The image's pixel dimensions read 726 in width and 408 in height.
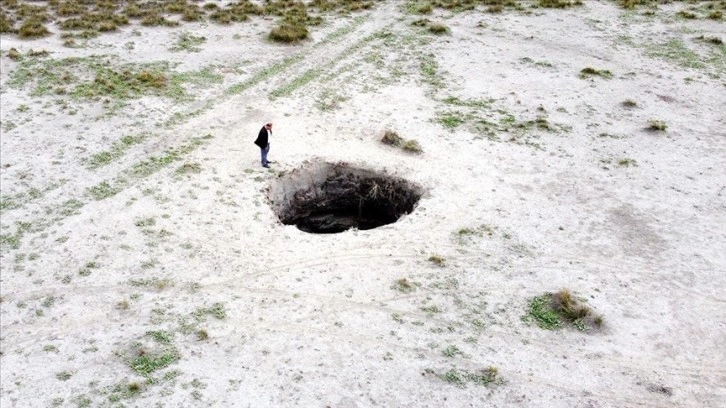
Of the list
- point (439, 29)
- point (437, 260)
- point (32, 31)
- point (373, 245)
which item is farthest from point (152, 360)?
point (439, 29)

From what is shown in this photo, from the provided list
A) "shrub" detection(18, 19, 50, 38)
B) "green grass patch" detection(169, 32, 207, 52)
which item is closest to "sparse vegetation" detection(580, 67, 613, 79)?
"green grass patch" detection(169, 32, 207, 52)

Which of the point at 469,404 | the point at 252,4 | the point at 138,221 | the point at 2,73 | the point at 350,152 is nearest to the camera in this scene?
the point at 469,404

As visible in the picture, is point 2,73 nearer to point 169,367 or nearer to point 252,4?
point 252,4

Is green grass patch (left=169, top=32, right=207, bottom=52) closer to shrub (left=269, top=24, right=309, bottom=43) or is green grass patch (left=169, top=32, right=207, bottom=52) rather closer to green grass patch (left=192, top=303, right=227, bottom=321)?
shrub (left=269, top=24, right=309, bottom=43)

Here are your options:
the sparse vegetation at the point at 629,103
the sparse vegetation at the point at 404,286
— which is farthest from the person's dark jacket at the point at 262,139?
the sparse vegetation at the point at 629,103

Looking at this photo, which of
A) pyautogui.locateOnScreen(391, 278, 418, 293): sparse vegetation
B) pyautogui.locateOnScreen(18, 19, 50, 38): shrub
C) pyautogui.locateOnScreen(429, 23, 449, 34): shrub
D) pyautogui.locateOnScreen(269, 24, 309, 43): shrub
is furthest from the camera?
pyautogui.locateOnScreen(429, 23, 449, 34): shrub

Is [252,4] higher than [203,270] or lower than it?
higher

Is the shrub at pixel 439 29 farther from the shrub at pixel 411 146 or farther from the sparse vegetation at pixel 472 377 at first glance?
the sparse vegetation at pixel 472 377

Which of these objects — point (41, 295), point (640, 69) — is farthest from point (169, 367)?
point (640, 69)
